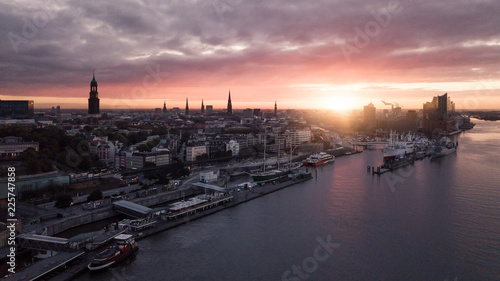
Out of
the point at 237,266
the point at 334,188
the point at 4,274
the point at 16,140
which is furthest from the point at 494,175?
the point at 16,140

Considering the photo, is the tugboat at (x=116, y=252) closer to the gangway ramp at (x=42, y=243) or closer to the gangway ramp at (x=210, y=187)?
the gangway ramp at (x=42, y=243)

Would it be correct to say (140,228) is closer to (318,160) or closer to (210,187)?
(210,187)

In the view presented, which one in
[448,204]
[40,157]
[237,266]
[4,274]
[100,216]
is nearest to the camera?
[4,274]

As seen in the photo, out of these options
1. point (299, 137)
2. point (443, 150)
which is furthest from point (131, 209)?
point (443, 150)

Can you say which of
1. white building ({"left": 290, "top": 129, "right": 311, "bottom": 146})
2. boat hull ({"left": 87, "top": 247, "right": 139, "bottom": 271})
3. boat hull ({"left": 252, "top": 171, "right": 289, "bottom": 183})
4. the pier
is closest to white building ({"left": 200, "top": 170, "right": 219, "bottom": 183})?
the pier

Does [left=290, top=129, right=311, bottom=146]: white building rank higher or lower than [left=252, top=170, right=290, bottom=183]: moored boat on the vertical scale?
higher

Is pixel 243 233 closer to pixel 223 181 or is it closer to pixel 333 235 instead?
pixel 333 235

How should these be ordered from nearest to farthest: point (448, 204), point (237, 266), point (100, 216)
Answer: point (237, 266), point (100, 216), point (448, 204)

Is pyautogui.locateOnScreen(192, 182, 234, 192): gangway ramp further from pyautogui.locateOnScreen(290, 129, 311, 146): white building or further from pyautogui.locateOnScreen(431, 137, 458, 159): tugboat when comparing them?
pyautogui.locateOnScreen(431, 137, 458, 159): tugboat
